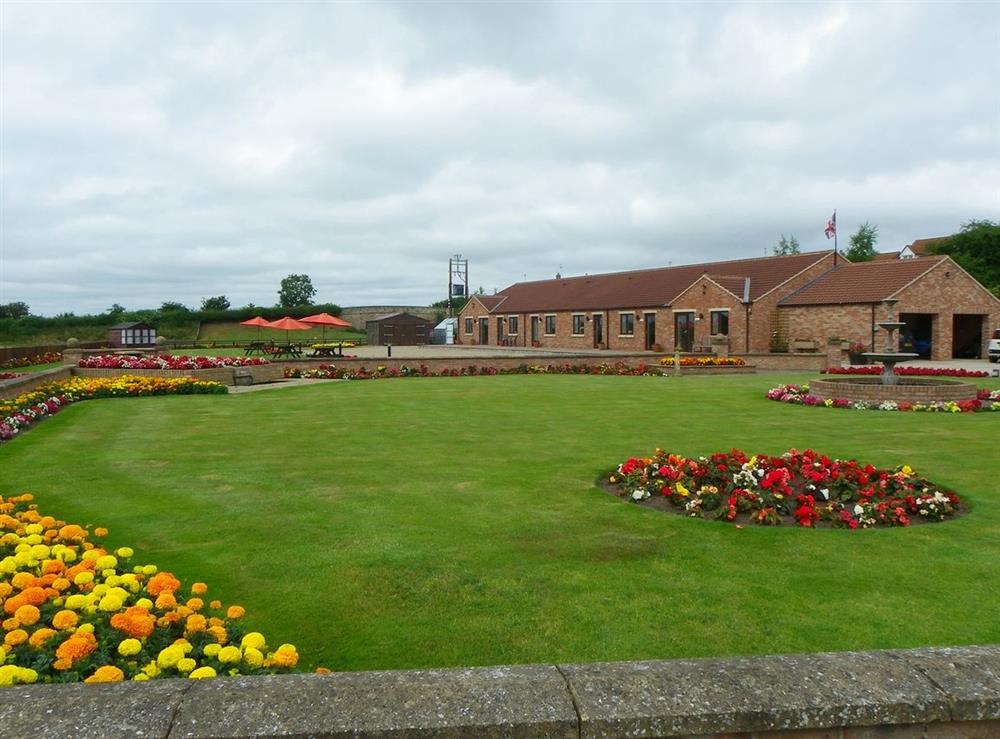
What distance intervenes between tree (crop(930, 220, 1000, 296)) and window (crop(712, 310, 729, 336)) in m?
24.5

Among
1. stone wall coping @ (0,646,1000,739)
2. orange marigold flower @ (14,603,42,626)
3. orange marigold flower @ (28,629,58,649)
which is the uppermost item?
stone wall coping @ (0,646,1000,739)

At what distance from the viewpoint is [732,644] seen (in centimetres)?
438

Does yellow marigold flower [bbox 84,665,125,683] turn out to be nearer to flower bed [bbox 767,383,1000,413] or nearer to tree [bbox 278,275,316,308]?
flower bed [bbox 767,383,1000,413]

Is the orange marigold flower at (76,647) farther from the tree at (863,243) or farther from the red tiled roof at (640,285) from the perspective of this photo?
the tree at (863,243)

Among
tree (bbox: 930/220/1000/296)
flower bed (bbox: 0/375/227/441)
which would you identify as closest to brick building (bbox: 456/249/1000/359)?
tree (bbox: 930/220/1000/296)

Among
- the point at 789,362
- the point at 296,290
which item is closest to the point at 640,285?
the point at 789,362

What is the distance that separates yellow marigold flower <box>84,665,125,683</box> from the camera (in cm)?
298

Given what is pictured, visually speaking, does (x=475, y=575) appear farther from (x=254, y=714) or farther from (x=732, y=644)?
(x=254, y=714)

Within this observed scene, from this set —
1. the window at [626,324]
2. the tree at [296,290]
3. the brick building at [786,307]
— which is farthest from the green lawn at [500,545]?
the tree at [296,290]

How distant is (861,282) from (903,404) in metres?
23.9

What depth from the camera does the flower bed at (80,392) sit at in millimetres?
13227

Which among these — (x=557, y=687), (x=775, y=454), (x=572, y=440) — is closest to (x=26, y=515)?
(x=557, y=687)

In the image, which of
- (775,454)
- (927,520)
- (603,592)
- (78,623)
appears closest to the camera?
(78,623)

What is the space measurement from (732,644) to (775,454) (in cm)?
681
